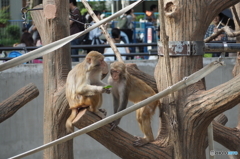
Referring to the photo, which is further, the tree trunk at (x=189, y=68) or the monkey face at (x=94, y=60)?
the monkey face at (x=94, y=60)

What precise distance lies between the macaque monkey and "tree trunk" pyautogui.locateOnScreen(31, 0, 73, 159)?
2.10 ft

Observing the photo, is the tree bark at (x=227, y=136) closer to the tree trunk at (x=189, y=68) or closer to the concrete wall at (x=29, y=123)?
the tree trunk at (x=189, y=68)

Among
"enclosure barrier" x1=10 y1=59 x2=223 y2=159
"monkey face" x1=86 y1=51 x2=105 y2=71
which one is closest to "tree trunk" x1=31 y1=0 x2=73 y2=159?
"monkey face" x1=86 y1=51 x2=105 y2=71

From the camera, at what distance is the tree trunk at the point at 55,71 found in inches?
199

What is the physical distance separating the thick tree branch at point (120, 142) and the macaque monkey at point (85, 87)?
38 centimetres

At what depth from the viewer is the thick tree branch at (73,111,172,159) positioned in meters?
3.79

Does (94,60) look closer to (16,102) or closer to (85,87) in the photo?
(85,87)

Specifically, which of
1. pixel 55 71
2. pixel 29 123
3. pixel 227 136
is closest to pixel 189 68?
pixel 227 136

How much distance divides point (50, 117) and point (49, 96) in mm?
217

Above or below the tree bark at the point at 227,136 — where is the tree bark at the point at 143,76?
above

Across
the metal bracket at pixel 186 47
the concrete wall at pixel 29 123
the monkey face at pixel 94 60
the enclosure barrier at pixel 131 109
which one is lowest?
the concrete wall at pixel 29 123

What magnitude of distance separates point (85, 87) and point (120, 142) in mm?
651

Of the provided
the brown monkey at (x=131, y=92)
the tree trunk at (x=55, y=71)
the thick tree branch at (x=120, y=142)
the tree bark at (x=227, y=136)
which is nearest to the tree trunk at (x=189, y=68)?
the thick tree branch at (x=120, y=142)

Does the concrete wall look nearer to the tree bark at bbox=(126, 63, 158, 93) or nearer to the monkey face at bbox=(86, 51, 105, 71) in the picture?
the tree bark at bbox=(126, 63, 158, 93)
